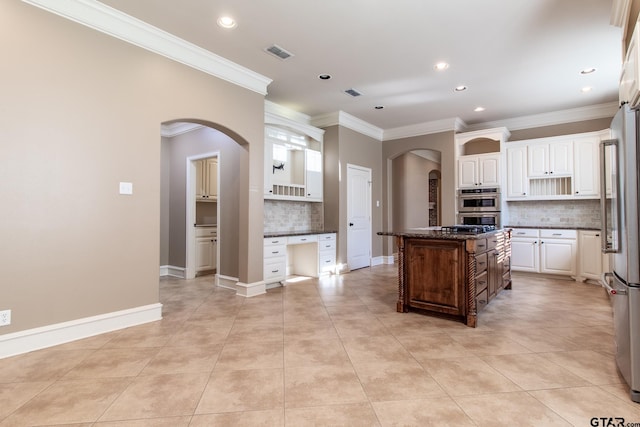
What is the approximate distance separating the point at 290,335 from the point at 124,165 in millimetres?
2284

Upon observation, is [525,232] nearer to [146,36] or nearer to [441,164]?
[441,164]

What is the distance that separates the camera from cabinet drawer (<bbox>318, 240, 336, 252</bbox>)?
572 centimetres

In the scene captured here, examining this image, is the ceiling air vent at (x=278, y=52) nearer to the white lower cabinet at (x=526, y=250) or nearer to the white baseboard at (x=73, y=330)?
the white baseboard at (x=73, y=330)

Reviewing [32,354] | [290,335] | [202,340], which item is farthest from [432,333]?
[32,354]

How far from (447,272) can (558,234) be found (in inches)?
137

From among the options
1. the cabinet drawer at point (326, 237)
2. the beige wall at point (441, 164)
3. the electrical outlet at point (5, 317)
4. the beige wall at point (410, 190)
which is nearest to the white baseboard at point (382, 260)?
the beige wall at point (441, 164)

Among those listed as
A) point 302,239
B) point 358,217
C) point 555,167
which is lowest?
point 302,239

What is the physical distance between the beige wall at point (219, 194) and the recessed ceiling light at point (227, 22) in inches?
65.3

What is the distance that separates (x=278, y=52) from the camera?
151 inches

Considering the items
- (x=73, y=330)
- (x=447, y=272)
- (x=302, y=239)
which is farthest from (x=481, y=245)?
(x=73, y=330)

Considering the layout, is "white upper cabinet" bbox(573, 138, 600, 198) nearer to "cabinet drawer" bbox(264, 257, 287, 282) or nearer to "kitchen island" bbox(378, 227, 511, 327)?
"kitchen island" bbox(378, 227, 511, 327)

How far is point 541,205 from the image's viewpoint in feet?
20.3

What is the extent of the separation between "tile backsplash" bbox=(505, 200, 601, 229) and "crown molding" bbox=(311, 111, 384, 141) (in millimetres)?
3224

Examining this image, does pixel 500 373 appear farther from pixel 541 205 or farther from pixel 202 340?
pixel 541 205
